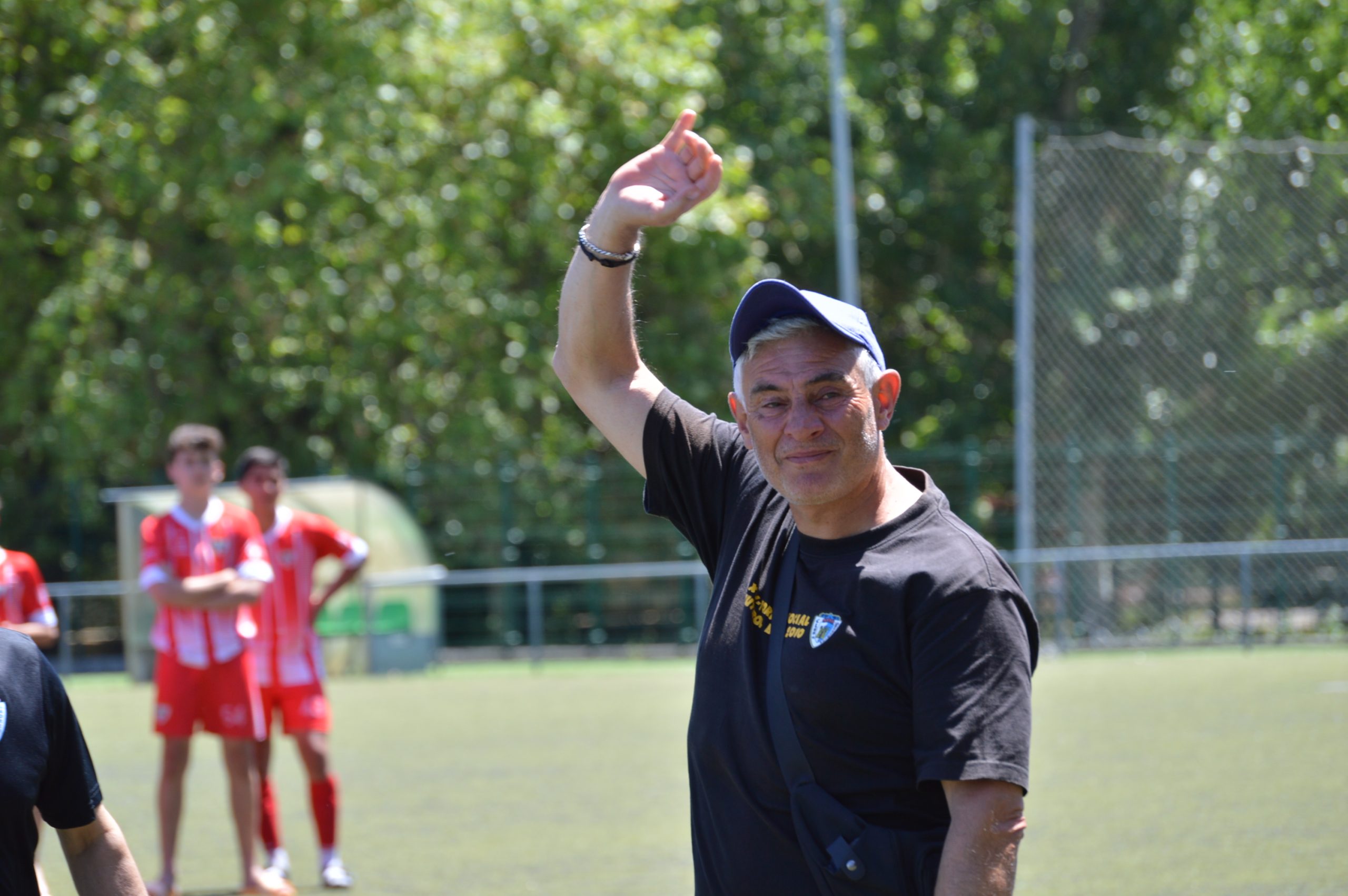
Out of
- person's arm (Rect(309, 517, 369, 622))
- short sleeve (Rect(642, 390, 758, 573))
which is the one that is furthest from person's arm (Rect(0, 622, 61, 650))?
short sleeve (Rect(642, 390, 758, 573))

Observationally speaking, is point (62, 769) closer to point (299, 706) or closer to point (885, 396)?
point (885, 396)

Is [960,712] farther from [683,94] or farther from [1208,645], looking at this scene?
[683,94]

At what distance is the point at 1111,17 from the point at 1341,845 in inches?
875

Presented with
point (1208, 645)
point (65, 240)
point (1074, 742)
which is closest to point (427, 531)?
point (65, 240)

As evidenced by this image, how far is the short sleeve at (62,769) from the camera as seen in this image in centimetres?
284

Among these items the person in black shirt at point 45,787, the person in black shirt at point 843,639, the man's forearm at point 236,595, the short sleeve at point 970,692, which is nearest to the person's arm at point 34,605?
the man's forearm at point 236,595

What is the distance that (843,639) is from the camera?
262 cm

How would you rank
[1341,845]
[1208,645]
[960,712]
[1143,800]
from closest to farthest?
[960,712]
[1341,845]
[1143,800]
[1208,645]

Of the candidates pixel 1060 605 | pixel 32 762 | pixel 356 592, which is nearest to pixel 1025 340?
pixel 1060 605

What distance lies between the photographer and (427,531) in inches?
865

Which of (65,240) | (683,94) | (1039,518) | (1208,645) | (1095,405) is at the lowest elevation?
(1208,645)

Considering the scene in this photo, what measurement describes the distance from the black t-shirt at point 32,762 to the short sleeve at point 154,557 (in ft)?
16.4

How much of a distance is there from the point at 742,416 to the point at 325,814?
5.39m

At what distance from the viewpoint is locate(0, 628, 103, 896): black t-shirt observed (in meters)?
2.74
